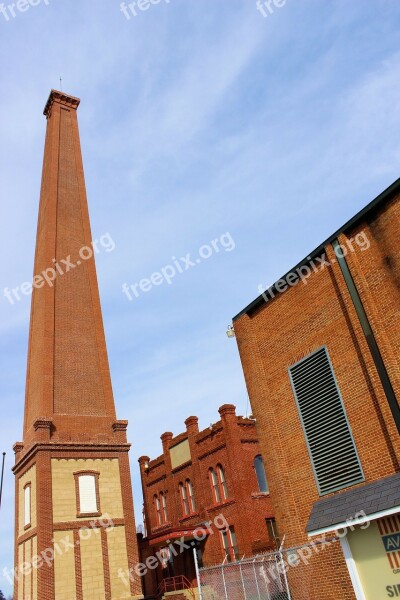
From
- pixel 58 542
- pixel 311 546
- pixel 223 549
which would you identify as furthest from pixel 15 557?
pixel 311 546

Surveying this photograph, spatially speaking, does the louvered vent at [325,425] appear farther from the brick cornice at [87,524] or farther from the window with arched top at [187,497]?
the window with arched top at [187,497]

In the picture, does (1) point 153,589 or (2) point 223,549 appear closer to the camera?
(2) point 223,549

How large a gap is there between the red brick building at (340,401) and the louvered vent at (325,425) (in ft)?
0.09

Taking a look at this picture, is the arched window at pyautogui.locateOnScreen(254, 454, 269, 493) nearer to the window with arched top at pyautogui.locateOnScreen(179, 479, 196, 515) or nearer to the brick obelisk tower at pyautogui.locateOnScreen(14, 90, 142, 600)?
the window with arched top at pyautogui.locateOnScreen(179, 479, 196, 515)

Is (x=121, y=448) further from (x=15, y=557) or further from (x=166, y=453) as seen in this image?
(x=166, y=453)

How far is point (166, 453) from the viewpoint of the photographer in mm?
34469

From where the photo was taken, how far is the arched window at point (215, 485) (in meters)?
29.4

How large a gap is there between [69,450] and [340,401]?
1431 cm

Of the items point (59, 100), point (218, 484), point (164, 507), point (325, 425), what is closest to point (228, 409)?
point (218, 484)

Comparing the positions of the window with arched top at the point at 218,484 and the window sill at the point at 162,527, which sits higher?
the window with arched top at the point at 218,484

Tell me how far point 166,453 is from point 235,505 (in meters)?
8.18

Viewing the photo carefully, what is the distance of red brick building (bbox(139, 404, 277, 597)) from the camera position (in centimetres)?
2716

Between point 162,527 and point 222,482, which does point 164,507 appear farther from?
Answer: point 222,482

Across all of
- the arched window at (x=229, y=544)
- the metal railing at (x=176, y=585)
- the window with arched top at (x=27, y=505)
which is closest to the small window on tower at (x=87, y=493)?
the window with arched top at (x=27, y=505)
